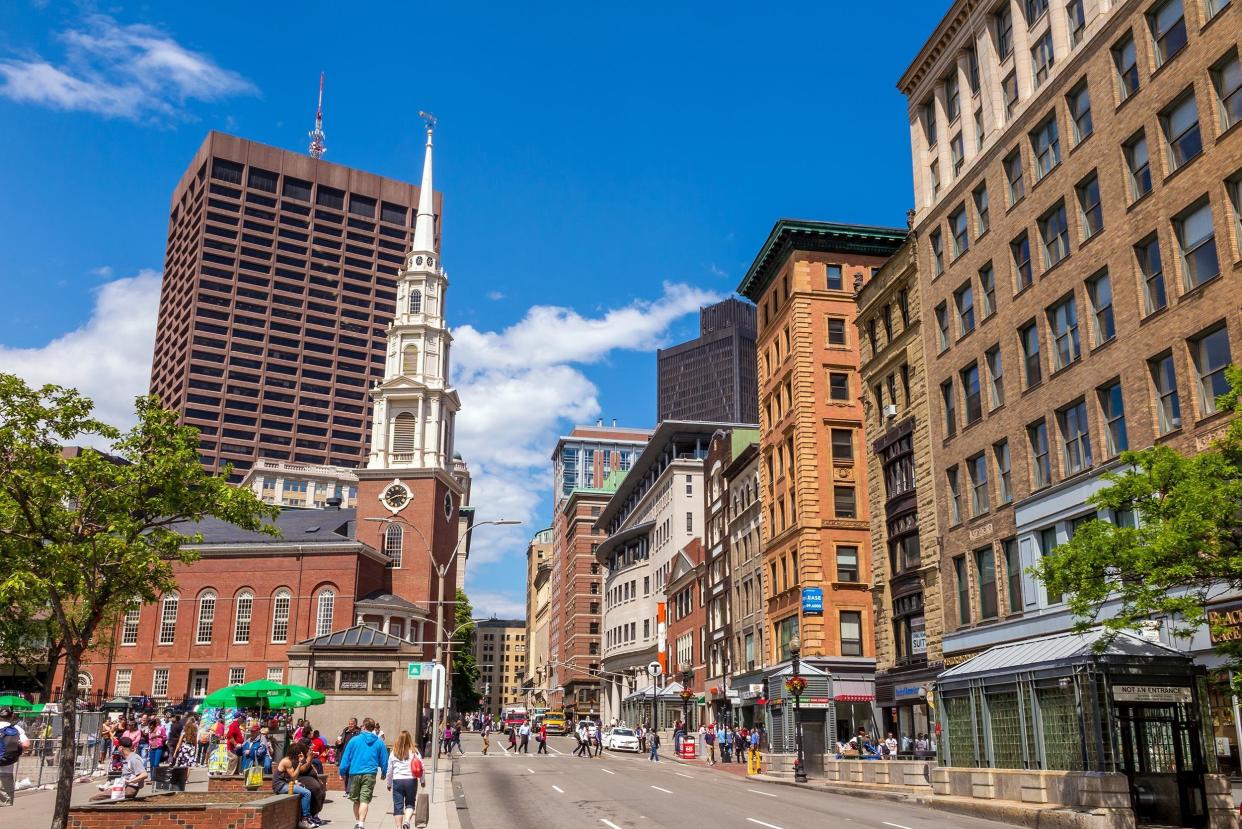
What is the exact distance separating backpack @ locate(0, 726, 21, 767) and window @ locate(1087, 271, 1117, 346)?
29265 millimetres

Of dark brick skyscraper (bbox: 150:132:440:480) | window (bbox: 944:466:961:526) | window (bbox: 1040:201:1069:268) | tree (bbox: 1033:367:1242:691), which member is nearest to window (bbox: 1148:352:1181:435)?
window (bbox: 1040:201:1069:268)

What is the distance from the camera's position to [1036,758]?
23484mm

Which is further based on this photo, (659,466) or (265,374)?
(265,374)

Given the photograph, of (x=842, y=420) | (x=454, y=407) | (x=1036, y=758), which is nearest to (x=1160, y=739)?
(x=1036, y=758)

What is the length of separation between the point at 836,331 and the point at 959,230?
1666 cm

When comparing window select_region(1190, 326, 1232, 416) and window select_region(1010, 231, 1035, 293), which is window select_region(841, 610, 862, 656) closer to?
window select_region(1010, 231, 1035, 293)

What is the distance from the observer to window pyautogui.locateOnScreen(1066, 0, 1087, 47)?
109ft

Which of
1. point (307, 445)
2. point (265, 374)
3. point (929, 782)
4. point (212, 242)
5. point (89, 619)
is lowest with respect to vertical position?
point (929, 782)

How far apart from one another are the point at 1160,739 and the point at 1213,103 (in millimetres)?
15304

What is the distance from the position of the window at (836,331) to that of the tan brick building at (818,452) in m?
0.05

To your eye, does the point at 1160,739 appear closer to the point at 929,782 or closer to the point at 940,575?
the point at 929,782

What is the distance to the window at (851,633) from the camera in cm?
5266

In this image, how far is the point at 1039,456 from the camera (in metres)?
34.0

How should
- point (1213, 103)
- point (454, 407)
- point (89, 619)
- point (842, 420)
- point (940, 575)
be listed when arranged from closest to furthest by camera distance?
point (89, 619) < point (1213, 103) < point (940, 575) < point (842, 420) < point (454, 407)
